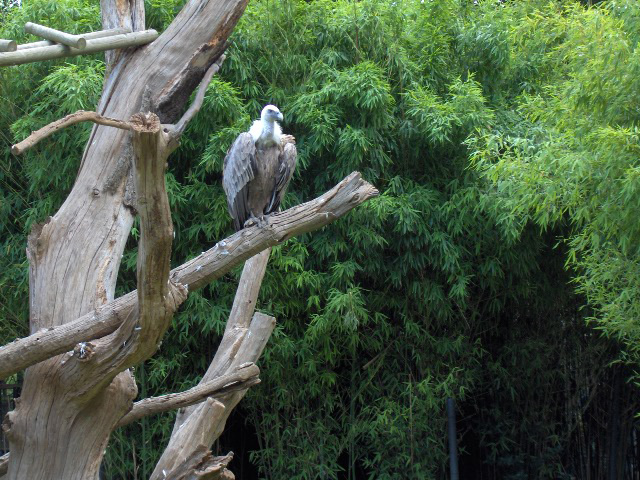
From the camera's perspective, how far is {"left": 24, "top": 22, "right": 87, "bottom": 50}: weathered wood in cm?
241

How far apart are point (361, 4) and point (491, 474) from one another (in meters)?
3.39

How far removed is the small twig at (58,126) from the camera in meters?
1.83

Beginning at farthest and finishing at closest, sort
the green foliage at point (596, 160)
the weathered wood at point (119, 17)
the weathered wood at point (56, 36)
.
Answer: the green foliage at point (596, 160)
the weathered wood at point (119, 17)
the weathered wood at point (56, 36)

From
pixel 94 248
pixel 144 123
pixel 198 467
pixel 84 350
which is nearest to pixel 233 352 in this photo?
pixel 198 467

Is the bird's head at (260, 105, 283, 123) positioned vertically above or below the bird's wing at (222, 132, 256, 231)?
above

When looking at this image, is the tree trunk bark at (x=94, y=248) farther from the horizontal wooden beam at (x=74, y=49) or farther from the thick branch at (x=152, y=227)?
the thick branch at (x=152, y=227)

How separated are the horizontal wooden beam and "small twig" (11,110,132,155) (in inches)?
15.0

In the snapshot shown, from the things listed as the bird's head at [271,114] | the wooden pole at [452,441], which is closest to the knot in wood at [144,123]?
the bird's head at [271,114]

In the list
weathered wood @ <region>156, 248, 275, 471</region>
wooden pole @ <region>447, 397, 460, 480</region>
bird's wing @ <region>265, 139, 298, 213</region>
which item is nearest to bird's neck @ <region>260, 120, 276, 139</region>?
bird's wing @ <region>265, 139, 298, 213</region>

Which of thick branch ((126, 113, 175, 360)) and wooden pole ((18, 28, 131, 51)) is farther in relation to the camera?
wooden pole ((18, 28, 131, 51))

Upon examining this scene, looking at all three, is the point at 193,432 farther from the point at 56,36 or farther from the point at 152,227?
the point at 56,36

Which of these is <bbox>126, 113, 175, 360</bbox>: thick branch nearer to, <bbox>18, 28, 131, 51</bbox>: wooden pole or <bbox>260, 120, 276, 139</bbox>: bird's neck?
<bbox>18, 28, 131, 51</bbox>: wooden pole

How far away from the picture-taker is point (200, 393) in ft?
8.99

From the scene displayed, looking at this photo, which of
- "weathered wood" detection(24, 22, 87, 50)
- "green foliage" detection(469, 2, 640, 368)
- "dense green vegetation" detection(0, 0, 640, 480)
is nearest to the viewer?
"weathered wood" detection(24, 22, 87, 50)
